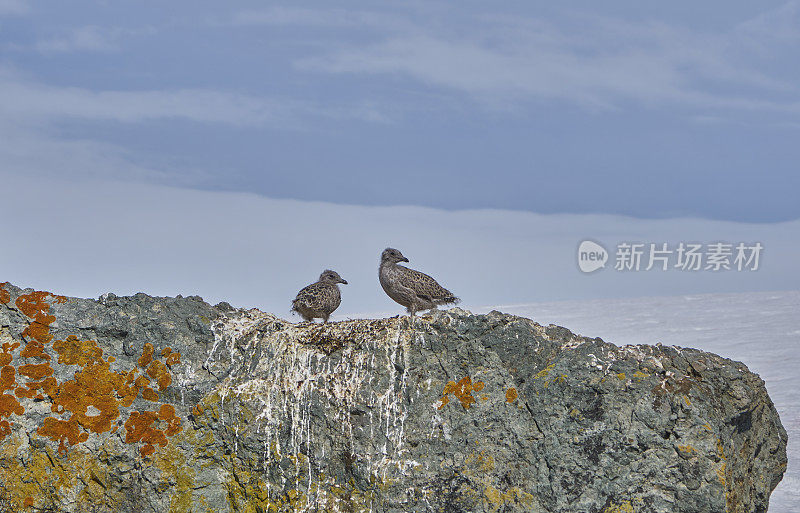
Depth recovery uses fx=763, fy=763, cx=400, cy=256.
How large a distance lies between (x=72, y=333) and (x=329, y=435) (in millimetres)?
2813

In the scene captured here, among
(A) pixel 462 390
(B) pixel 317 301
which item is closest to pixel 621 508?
(A) pixel 462 390

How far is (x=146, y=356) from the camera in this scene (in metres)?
7.52

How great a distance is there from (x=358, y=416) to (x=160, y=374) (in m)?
2.01

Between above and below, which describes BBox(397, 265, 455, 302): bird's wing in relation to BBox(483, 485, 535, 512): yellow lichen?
above

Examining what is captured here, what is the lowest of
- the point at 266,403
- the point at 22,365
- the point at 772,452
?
Result: the point at 772,452

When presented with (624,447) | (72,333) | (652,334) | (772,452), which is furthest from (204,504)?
(652,334)

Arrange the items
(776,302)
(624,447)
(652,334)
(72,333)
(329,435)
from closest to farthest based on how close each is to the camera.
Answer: (624,447) → (329,435) → (72,333) → (652,334) → (776,302)

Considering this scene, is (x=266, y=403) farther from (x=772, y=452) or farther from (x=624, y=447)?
(x=772, y=452)

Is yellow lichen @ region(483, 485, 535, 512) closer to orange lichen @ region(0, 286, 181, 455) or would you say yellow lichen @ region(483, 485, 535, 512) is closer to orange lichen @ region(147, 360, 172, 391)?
orange lichen @ region(0, 286, 181, 455)

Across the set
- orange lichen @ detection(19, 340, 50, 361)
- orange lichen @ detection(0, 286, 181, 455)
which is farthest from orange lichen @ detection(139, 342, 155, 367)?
orange lichen @ detection(19, 340, 50, 361)

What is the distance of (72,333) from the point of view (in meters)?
7.62

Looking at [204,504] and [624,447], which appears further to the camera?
[204,504]

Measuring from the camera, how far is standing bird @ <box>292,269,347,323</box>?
975 centimetres

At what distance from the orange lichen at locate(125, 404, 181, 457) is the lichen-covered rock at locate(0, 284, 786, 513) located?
14mm
